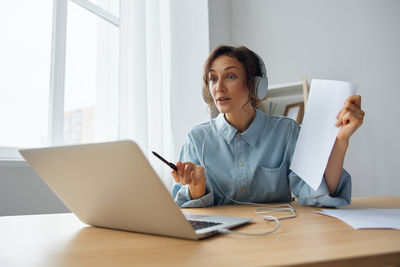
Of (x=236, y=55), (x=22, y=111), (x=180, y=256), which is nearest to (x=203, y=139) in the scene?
(x=236, y=55)

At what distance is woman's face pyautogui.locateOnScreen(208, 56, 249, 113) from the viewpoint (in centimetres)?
115

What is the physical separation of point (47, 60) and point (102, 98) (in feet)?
1.27

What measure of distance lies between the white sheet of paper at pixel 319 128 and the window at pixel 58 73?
126cm

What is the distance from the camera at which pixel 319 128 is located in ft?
2.48

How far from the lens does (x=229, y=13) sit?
2.71m

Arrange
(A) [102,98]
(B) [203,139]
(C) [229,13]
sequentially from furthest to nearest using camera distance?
1. (C) [229,13]
2. (A) [102,98]
3. (B) [203,139]

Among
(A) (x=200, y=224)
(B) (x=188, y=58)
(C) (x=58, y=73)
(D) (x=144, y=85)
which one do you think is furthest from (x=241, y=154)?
(B) (x=188, y=58)

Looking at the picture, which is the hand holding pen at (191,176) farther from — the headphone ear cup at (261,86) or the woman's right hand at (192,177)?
the headphone ear cup at (261,86)

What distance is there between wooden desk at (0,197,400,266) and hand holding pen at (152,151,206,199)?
12.2 inches

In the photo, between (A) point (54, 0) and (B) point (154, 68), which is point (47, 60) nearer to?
(A) point (54, 0)

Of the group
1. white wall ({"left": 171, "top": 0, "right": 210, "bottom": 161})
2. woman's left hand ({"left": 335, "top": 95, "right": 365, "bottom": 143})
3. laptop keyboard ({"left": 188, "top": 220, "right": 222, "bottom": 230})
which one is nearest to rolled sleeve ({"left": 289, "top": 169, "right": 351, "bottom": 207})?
woman's left hand ({"left": 335, "top": 95, "right": 365, "bottom": 143})

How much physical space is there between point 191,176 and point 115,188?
16.3 inches

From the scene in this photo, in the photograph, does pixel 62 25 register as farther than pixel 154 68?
No

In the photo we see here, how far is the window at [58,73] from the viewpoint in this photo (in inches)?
53.4
